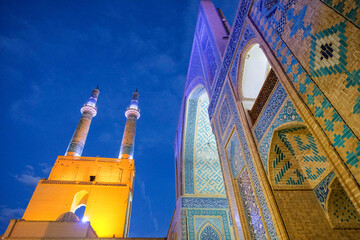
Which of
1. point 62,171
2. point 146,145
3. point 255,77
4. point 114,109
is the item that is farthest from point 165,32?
point 255,77

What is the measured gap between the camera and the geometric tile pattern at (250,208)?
271 centimetres

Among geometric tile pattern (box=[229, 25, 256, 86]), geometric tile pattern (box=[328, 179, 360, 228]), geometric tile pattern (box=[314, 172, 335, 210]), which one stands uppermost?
geometric tile pattern (box=[229, 25, 256, 86])

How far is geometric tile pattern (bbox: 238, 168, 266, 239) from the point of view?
271 centimetres

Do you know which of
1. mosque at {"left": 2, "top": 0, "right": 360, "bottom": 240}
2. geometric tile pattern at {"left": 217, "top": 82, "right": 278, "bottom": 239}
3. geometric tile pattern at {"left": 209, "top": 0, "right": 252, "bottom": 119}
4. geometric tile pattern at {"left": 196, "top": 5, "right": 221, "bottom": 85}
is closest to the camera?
mosque at {"left": 2, "top": 0, "right": 360, "bottom": 240}

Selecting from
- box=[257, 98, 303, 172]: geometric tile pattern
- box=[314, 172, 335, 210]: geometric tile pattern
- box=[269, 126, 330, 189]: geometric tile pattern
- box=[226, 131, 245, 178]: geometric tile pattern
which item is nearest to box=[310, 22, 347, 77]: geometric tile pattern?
box=[257, 98, 303, 172]: geometric tile pattern

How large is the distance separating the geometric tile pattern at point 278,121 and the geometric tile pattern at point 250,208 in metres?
0.58

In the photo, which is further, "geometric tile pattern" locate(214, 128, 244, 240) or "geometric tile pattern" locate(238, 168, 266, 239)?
"geometric tile pattern" locate(214, 128, 244, 240)

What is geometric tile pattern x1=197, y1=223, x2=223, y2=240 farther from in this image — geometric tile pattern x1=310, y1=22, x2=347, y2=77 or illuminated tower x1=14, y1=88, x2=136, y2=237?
geometric tile pattern x1=310, y1=22, x2=347, y2=77

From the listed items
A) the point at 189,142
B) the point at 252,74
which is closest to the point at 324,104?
the point at 252,74

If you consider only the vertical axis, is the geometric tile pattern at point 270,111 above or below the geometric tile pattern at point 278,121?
above

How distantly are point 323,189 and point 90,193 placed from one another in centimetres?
1153

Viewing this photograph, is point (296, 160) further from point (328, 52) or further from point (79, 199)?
point (79, 199)

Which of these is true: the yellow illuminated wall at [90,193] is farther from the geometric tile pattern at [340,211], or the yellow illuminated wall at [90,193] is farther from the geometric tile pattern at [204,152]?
the geometric tile pattern at [340,211]

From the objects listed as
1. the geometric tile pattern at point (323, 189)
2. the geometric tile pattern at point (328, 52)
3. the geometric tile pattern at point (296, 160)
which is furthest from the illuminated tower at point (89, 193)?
the geometric tile pattern at point (328, 52)
